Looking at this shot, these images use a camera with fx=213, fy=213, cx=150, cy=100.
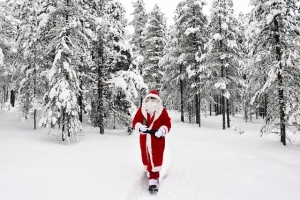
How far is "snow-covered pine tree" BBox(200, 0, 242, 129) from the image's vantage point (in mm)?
20420

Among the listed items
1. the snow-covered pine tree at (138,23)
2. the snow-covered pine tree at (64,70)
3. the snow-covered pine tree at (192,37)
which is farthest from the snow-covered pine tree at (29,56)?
the snow-covered pine tree at (138,23)

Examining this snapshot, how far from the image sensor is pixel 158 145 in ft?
17.6

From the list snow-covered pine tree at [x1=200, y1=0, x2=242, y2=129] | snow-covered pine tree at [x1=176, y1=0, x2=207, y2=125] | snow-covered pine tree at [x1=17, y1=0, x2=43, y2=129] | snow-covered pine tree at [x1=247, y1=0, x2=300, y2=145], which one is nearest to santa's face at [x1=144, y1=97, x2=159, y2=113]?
snow-covered pine tree at [x1=247, y1=0, x2=300, y2=145]

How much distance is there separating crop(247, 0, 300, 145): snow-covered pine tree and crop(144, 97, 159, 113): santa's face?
947 cm

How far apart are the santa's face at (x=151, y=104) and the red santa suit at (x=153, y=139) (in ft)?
0.21

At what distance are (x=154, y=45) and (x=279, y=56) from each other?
18152 mm

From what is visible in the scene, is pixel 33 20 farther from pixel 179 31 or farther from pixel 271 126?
pixel 271 126

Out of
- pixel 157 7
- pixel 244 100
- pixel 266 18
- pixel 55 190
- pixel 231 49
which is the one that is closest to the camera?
pixel 55 190

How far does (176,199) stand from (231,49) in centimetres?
2003

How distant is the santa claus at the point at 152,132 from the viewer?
5177 mm

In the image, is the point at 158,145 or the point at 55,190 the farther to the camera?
the point at 158,145

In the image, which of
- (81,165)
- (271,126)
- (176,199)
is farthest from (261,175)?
(271,126)

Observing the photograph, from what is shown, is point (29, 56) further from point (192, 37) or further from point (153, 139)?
point (153, 139)

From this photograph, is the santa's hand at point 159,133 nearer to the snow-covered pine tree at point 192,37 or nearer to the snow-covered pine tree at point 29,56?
the snow-covered pine tree at point 29,56
